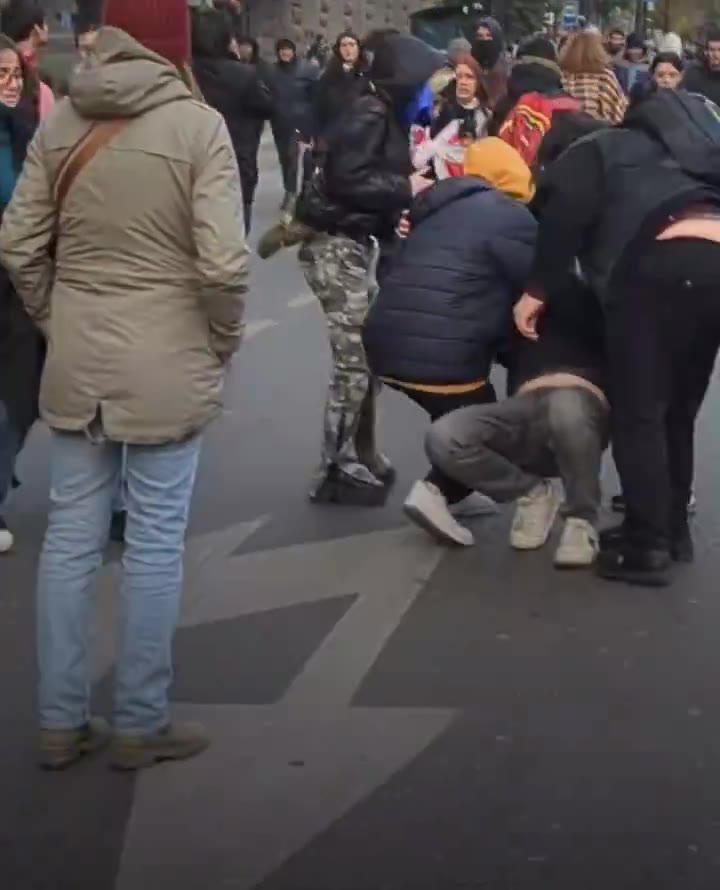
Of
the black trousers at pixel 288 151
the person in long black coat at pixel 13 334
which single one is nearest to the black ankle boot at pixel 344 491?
the person in long black coat at pixel 13 334

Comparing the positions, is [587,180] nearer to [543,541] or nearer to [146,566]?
[543,541]

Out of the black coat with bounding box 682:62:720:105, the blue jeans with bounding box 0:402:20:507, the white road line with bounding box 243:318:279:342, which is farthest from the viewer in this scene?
the black coat with bounding box 682:62:720:105

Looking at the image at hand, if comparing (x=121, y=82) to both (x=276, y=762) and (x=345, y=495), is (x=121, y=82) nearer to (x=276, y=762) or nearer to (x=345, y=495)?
(x=276, y=762)

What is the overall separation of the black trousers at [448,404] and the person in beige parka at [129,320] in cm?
212

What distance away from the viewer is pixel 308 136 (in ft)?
26.5

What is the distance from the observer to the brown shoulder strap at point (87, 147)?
442 cm

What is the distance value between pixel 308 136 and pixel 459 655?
10.5 feet

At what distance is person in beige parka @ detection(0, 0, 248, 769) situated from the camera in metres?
4.39

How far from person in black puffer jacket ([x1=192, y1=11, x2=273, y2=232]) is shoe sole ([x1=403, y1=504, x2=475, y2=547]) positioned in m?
4.19

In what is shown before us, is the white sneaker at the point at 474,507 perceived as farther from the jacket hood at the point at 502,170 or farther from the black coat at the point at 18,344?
the black coat at the point at 18,344

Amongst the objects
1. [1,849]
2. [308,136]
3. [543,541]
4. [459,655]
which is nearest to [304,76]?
[308,136]

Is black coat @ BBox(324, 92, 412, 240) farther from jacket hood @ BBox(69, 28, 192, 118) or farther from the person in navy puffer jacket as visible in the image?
jacket hood @ BBox(69, 28, 192, 118)

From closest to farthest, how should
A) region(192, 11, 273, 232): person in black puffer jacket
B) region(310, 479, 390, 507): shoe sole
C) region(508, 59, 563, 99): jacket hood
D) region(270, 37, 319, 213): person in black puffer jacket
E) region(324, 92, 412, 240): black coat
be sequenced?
1. region(324, 92, 412, 240): black coat
2. region(310, 479, 390, 507): shoe sole
3. region(508, 59, 563, 99): jacket hood
4. region(192, 11, 273, 232): person in black puffer jacket
5. region(270, 37, 319, 213): person in black puffer jacket

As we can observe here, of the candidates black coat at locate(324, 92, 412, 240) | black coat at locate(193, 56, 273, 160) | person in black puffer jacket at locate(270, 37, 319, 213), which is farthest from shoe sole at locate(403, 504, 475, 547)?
person in black puffer jacket at locate(270, 37, 319, 213)
